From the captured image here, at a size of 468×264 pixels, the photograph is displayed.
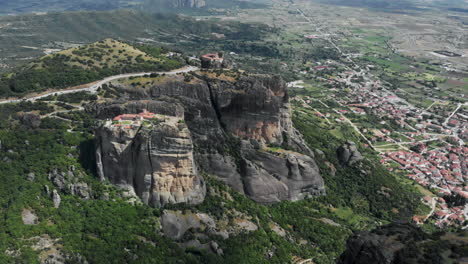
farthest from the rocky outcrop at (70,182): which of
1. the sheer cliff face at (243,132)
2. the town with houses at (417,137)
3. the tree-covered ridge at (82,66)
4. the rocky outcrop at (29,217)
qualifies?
the town with houses at (417,137)

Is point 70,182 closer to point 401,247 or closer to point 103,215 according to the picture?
point 103,215

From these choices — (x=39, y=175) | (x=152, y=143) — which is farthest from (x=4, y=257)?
(x=152, y=143)

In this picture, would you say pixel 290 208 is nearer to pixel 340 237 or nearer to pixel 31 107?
pixel 340 237

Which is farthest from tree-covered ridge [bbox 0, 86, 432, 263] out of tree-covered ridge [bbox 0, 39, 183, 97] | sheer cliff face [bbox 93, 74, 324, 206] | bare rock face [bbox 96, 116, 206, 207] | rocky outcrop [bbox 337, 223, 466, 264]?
rocky outcrop [bbox 337, 223, 466, 264]

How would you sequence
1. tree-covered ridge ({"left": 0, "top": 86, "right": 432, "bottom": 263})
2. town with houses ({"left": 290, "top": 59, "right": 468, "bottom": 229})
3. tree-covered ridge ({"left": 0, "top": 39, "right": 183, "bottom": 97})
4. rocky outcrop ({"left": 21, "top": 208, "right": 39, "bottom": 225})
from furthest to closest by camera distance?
town with houses ({"left": 290, "top": 59, "right": 468, "bottom": 229}) → tree-covered ridge ({"left": 0, "top": 39, "right": 183, "bottom": 97}) → rocky outcrop ({"left": 21, "top": 208, "right": 39, "bottom": 225}) → tree-covered ridge ({"left": 0, "top": 86, "right": 432, "bottom": 263})

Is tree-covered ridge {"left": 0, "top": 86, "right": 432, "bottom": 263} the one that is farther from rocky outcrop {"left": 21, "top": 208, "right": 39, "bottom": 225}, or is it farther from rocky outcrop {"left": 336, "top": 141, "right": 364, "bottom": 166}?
rocky outcrop {"left": 336, "top": 141, "right": 364, "bottom": 166}

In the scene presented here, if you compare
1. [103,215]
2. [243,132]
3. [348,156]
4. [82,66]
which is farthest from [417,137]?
[103,215]
